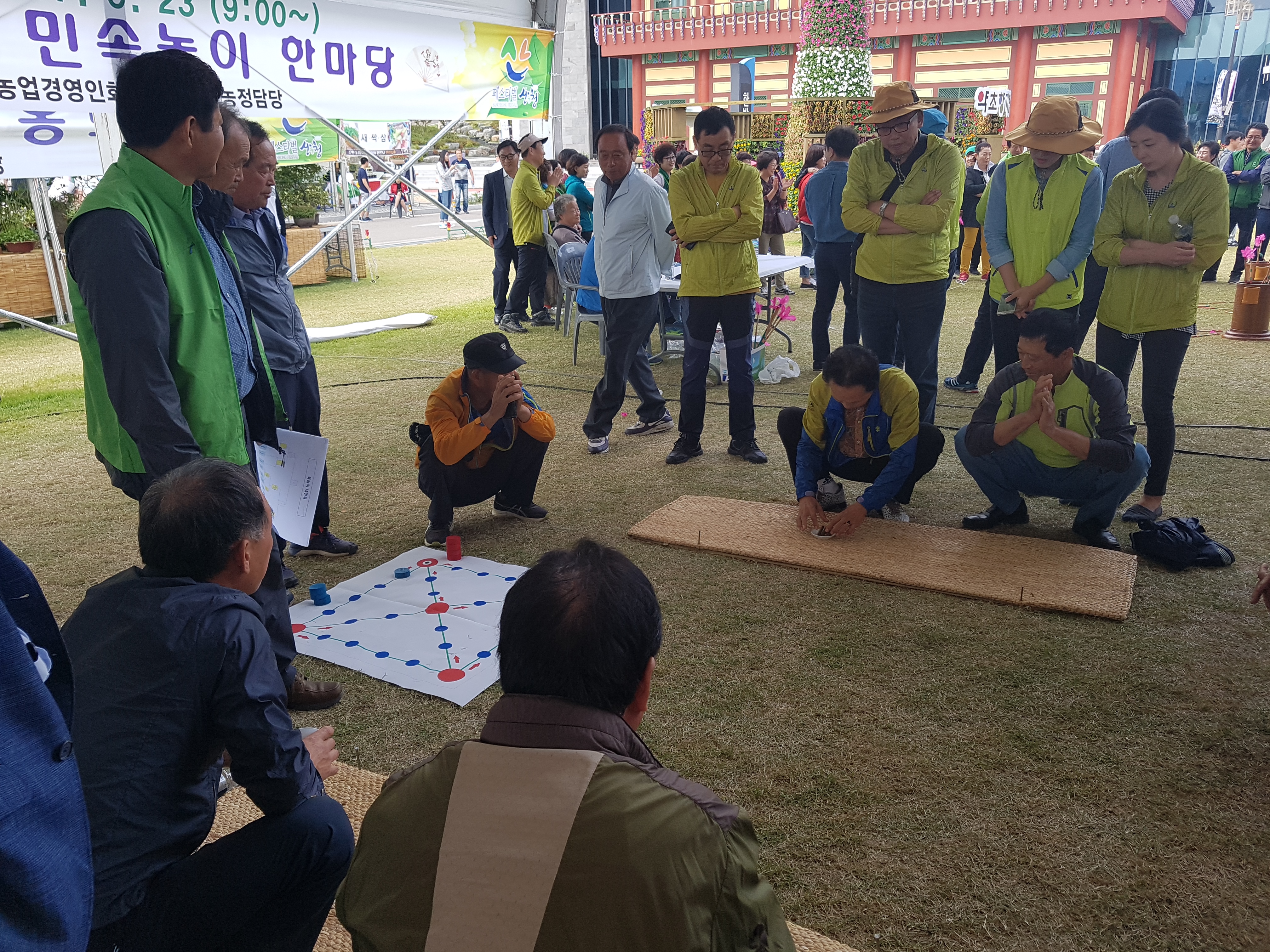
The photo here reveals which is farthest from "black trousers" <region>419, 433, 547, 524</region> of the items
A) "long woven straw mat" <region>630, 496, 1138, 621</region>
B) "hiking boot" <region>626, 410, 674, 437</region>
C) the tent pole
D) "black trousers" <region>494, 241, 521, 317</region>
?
"black trousers" <region>494, 241, 521, 317</region>

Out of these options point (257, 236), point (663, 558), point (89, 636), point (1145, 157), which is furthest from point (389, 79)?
point (89, 636)

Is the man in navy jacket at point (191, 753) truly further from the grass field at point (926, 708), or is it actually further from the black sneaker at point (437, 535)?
the black sneaker at point (437, 535)

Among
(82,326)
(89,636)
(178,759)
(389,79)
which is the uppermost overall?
(389,79)

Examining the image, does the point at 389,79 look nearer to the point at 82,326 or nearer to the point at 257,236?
the point at 257,236

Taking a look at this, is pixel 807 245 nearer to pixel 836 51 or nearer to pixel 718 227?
pixel 718 227

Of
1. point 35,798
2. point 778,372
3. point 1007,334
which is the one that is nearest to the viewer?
point 35,798

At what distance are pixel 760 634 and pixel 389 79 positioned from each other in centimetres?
402

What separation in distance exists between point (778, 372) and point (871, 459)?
256 centimetres

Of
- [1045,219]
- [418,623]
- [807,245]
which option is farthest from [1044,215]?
[807,245]

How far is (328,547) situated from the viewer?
340 cm

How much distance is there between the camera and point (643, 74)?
25.1 metres

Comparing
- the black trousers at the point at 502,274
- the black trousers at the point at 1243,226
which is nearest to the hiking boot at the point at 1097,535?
the black trousers at the point at 502,274

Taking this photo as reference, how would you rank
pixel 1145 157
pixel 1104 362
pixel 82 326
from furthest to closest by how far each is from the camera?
pixel 1104 362, pixel 1145 157, pixel 82 326

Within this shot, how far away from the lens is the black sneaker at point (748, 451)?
432 centimetres
